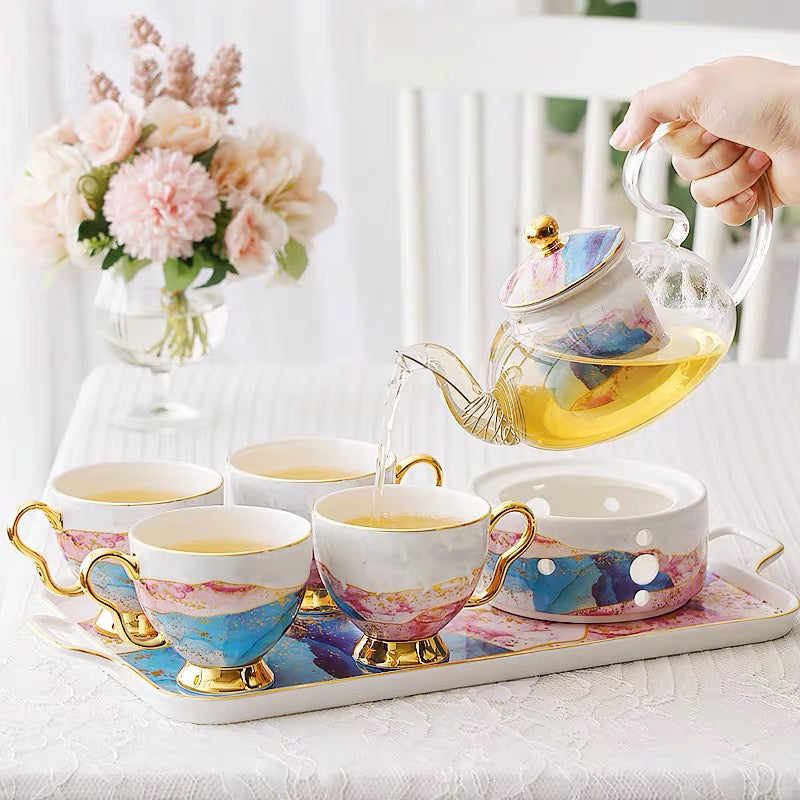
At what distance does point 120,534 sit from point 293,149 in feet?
2.34

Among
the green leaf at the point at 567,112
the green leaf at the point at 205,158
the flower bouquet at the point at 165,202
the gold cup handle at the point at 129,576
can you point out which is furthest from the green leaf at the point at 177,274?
the green leaf at the point at 567,112

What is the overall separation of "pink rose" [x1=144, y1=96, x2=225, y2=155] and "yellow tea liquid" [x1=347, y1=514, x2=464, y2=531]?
2.26 feet

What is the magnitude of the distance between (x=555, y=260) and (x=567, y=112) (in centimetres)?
160

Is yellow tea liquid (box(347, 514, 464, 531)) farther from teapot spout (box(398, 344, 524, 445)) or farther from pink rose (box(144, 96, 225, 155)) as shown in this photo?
pink rose (box(144, 96, 225, 155))

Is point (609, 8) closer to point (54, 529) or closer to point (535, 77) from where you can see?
point (535, 77)

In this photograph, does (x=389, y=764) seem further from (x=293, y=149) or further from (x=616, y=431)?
(x=293, y=149)

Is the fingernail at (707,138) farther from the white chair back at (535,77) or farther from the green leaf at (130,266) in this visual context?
the green leaf at (130,266)

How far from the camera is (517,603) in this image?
0.77 m

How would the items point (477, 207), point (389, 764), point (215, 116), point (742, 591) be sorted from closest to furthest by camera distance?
point (389, 764)
point (742, 591)
point (215, 116)
point (477, 207)

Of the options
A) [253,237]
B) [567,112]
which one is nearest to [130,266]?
[253,237]

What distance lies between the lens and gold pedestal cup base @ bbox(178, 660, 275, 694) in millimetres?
655

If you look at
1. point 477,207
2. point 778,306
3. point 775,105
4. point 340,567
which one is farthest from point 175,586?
point 778,306

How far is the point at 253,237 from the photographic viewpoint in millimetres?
1313

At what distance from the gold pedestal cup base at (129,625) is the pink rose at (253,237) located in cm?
62
